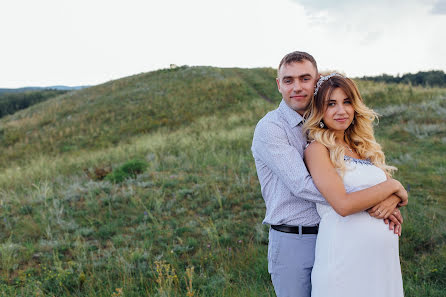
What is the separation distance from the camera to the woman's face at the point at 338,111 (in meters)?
1.95

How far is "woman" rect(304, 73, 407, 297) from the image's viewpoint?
171 centimetres

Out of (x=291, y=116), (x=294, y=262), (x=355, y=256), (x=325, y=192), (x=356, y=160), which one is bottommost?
(x=294, y=262)

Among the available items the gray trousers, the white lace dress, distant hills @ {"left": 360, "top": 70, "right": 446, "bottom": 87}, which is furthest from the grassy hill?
distant hills @ {"left": 360, "top": 70, "right": 446, "bottom": 87}

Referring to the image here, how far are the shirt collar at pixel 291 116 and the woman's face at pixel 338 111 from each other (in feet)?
0.51

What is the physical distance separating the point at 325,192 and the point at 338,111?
517mm

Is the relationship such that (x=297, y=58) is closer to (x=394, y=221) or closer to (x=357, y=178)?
(x=357, y=178)

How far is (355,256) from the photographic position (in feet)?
5.62

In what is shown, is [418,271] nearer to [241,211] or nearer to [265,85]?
[241,211]

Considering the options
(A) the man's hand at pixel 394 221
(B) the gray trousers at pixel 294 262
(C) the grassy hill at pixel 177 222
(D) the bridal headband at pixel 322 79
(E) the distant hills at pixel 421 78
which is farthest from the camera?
(E) the distant hills at pixel 421 78

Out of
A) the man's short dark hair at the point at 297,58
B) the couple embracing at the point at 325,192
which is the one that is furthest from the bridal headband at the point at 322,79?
the man's short dark hair at the point at 297,58

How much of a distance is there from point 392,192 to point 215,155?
6542 mm

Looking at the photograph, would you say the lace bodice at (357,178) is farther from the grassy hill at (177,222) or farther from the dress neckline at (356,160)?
the grassy hill at (177,222)

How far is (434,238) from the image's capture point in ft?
12.1

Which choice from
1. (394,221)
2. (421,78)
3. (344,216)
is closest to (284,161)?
(344,216)
